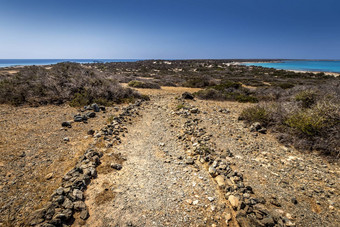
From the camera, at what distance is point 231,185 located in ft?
12.1

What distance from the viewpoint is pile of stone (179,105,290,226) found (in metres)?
2.89

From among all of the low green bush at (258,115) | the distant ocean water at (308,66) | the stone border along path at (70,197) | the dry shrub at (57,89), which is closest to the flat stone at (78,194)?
the stone border along path at (70,197)

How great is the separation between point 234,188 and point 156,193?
170 centimetres

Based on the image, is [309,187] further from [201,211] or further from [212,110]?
[212,110]

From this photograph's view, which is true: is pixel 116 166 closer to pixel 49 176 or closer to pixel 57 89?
pixel 49 176

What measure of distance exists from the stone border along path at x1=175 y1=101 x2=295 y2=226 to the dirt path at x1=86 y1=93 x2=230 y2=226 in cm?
23

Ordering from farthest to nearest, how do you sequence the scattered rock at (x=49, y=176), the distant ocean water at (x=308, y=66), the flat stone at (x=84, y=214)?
the distant ocean water at (x=308, y=66) < the scattered rock at (x=49, y=176) < the flat stone at (x=84, y=214)

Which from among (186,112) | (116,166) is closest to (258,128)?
(186,112)

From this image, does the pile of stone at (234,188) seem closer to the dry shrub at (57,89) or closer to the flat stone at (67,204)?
the flat stone at (67,204)

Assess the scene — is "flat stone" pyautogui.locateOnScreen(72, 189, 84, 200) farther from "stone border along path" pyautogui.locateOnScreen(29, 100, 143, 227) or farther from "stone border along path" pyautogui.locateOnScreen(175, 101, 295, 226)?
"stone border along path" pyautogui.locateOnScreen(175, 101, 295, 226)

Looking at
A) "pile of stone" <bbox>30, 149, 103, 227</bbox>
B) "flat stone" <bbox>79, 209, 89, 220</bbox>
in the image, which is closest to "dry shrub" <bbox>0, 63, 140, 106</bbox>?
"pile of stone" <bbox>30, 149, 103, 227</bbox>

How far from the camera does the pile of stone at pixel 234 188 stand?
2887mm

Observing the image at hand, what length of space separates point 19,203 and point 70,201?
38.0 inches

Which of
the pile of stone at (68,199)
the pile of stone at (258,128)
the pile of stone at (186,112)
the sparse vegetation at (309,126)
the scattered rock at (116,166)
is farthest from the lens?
the pile of stone at (186,112)
